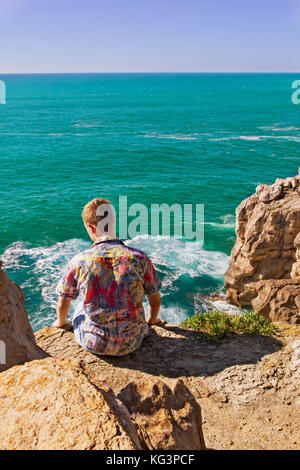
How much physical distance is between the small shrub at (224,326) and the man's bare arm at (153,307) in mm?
1134

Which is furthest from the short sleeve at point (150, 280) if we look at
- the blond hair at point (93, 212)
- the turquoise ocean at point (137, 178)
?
the turquoise ocean at point (137, 178)

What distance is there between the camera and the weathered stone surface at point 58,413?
3102 millimetres

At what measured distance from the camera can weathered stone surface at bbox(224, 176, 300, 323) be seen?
2241cm

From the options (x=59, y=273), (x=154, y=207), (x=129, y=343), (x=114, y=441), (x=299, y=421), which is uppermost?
(x=114, y=441)

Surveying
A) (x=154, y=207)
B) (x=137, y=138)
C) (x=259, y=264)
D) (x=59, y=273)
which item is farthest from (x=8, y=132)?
(x=259, y=264)

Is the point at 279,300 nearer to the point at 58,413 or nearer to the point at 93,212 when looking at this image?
the point at 93,212

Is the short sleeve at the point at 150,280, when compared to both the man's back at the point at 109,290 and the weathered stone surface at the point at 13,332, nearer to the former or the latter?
the man's back at the point at 109,290

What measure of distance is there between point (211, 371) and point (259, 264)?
63.3 feet

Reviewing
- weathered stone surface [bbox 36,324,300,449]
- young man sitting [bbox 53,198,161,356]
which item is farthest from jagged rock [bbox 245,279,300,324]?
young man sitting [bbox 53,198,161,356]

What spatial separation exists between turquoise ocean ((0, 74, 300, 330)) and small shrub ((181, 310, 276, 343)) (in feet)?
62.6

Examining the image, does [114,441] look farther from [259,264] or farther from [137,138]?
[137,138]

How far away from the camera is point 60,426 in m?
3.21

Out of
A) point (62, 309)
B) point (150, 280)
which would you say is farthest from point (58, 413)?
point (62, 309)

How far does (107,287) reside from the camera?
5973 millimetres
